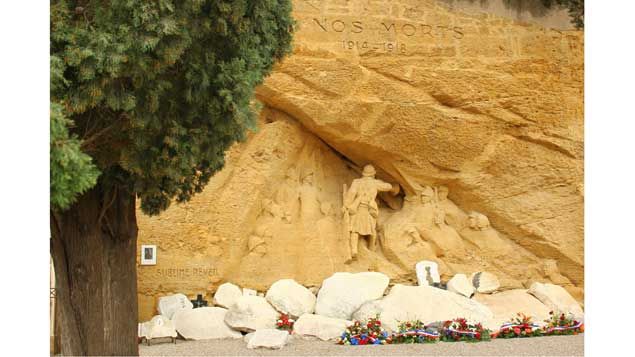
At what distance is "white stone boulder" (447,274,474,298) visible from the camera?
12266 millimetres

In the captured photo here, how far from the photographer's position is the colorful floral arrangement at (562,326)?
11.2 meters

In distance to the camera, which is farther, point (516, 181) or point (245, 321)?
point (516, 181)

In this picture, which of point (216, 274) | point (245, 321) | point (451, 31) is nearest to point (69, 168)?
point (245, 321)

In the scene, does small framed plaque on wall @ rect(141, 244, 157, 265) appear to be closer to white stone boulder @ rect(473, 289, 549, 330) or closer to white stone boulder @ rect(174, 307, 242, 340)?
white stone boulder @ rect(174, 307, 242, 340)

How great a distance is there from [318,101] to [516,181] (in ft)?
12.3

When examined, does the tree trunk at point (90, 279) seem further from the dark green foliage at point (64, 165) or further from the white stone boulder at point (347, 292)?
the white stone boulder at point (347, 292)

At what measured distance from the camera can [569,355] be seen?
9.38 meters

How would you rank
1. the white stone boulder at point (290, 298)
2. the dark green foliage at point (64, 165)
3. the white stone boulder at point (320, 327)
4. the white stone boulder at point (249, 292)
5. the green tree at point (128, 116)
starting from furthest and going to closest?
the white stone boulder at point (249, 292), the white stone boulder at point (290, 298), the white stone boulder at point (320, 327), the green tree at point (128, 116), the dark green foliage at point (64, 165)

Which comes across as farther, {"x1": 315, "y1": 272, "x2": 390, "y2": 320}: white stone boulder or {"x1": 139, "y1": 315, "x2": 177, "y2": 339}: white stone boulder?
{"x1": 315, "y1": 272, "x2": 390, "y2": 320}: white stone boulder

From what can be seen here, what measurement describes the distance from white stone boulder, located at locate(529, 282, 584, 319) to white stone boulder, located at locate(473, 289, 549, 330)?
10cm

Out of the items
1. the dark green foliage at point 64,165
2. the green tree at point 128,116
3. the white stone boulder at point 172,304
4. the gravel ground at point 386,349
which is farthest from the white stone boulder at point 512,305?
the dark green foliage at point 64,165

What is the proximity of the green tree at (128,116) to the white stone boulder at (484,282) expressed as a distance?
6.80 m

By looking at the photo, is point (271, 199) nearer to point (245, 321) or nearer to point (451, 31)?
point (245, 321)

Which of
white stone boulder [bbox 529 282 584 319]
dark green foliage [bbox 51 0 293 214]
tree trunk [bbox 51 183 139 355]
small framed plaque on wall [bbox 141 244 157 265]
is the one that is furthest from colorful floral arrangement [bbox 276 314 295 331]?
dark green foliage [bbox 51 0 293 214]
